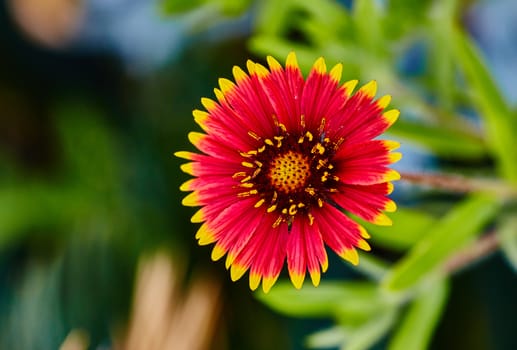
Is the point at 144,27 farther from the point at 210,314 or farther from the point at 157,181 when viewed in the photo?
the point at 210,314

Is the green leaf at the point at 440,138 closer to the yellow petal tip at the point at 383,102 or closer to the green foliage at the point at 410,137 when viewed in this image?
the green foliage at the point at 410,137

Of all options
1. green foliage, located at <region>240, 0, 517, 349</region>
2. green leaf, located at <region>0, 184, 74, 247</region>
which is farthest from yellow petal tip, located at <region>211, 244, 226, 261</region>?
green leaf, located at <region>0, 184, 74, 247</region>

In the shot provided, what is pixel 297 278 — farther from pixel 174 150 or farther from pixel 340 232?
pixel 174 150

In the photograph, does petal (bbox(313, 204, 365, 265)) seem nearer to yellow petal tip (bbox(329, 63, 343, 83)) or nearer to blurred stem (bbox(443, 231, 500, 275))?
yellow petal tip (bbox(329, 63, 343, 83))

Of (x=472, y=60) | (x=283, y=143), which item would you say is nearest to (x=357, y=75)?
(x=472, y=60)

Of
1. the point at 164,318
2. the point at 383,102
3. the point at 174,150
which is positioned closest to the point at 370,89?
the point at 383,102

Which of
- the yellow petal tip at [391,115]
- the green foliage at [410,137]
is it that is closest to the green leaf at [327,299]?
the green foliage at [410,137]
